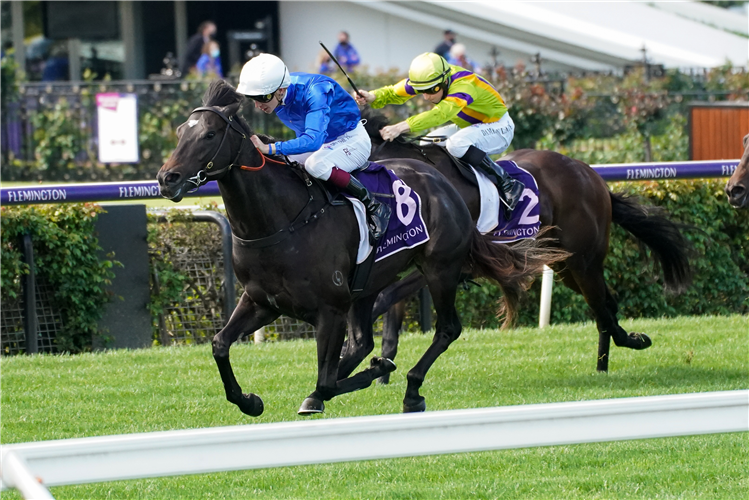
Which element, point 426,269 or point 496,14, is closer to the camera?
point 426,269

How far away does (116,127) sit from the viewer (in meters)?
14.2

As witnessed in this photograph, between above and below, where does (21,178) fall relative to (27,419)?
above

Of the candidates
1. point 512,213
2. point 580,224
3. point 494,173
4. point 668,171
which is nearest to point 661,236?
point 580,224

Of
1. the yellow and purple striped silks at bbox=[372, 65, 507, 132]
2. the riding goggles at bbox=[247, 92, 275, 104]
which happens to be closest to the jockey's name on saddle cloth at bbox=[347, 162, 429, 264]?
the riding goggles at bbox=[247, 92, 275, 104]

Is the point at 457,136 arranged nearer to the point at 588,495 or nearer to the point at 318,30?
the point at 588,495

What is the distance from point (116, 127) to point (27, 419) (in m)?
9.59

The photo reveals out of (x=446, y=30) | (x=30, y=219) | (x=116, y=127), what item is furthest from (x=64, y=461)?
(x=446, y=30)

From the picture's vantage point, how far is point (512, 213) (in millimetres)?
6344

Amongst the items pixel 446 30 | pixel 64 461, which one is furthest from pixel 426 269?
pixel 446 30

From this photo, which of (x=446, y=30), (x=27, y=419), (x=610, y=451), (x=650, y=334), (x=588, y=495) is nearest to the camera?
(x=588, y=495)

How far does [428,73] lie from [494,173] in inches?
28.2

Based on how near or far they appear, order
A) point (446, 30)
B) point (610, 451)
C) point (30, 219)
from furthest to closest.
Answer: point (446, 30)
point (30, 219)
point (610, 451)

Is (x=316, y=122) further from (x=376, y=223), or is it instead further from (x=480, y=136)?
(x=480, y=136)

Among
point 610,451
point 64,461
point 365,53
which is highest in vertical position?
point 365,53
